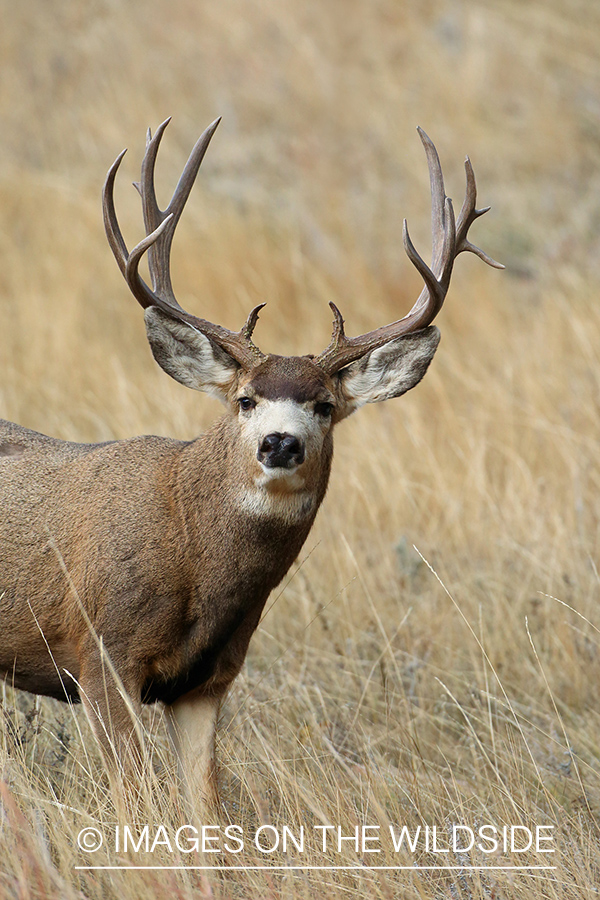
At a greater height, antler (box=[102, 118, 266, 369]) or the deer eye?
antler (box=[102, 118, 266, 369])

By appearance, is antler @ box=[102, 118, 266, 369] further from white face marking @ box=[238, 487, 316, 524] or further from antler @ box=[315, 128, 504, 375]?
white face marking @ box=[238, 487, 316, 524]

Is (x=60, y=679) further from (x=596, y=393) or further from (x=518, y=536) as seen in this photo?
(x=596, y=393)

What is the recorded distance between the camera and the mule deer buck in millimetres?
3637

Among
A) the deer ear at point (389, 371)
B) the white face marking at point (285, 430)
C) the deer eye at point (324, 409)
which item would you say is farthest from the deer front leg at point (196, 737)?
the deer ear at point (389, 371)

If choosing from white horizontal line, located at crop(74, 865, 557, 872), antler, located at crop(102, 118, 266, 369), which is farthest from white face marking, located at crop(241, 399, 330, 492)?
white horizontal line, located at crop(74, 865, 557, 872)

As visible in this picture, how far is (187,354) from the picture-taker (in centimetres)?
411

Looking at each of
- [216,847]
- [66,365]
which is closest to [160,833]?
[216,847]

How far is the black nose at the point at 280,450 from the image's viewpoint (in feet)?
11.8

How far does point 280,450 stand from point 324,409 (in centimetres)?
44

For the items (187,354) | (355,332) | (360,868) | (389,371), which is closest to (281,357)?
(187,354)

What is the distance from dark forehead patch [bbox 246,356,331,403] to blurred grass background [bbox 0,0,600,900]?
0.99m

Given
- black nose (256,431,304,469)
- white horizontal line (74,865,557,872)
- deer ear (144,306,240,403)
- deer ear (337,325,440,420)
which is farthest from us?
deer ear (337,325,440,420)

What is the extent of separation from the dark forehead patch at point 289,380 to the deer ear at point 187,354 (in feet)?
0.61

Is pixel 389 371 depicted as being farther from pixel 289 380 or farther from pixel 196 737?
pixel 196 737
